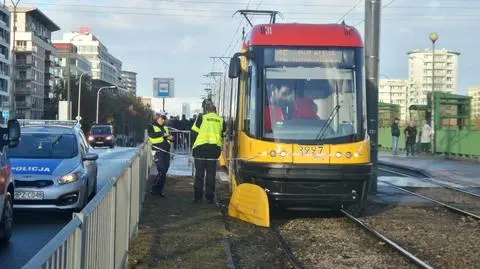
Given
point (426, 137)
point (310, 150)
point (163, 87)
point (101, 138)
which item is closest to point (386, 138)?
point (426, 137)

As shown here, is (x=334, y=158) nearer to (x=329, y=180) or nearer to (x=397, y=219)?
(x=329, y=180)

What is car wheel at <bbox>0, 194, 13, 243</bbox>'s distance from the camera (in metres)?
9.26

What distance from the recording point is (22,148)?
41.5 feet

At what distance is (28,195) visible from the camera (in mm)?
11102

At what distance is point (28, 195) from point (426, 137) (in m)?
27.9

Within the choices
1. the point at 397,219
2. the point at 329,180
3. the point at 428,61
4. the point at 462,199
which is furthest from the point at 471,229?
the point at 428,61

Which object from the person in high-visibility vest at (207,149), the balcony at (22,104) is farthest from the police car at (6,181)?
the balcony at (22,104)

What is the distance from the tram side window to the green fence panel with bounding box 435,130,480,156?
20.9 metres

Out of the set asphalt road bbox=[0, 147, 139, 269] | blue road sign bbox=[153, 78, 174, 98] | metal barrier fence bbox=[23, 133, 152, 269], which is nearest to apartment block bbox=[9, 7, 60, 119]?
blue road sign bbox=[153, 78, 174, 98]

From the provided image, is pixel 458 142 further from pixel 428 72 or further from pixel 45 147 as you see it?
pixel 428 72

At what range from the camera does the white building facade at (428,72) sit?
125275mm

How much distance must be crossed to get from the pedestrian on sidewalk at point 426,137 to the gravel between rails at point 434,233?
72.6ft

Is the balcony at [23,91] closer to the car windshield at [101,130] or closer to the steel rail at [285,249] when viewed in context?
the car windshield at [101,130]

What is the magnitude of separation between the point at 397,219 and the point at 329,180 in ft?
5.41
